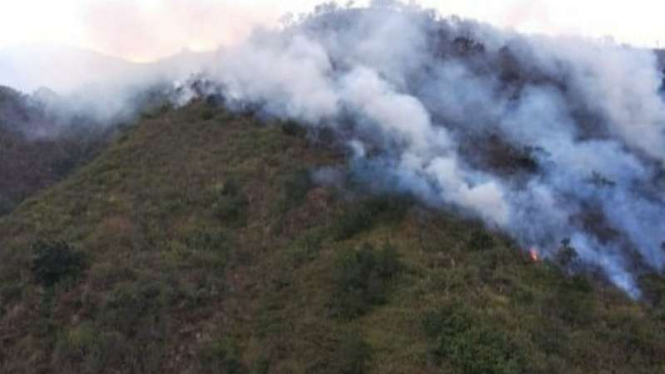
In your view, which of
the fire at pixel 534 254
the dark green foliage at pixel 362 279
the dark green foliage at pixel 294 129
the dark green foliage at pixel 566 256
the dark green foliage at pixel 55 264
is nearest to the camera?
the dark green foliage at pixel 362 279

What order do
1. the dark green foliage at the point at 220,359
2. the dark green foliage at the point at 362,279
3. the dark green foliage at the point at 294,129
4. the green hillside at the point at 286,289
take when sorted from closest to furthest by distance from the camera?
the green hillside at the point at 286,289 < the dark green foliage at the point at 220,359 < the dark green foliage at the point at 362,279 < the dark green foliage at the point at 294,129

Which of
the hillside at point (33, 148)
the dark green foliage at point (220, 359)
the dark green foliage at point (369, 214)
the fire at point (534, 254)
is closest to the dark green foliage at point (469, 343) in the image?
the fire at point (534, 254)

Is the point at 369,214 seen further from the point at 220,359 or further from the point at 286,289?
the point at 220,359

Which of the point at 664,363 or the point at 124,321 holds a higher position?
the point at 664,363

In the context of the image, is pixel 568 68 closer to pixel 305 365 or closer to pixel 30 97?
pixel 305 365

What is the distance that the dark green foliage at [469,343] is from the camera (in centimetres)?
2406

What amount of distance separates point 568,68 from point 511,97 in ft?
14.3

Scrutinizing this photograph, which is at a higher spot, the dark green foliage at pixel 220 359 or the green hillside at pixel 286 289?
the green hillside at pixel 286 289

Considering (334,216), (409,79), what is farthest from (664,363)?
(409,79)

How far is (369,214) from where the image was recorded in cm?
3234

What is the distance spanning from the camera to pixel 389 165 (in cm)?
3478

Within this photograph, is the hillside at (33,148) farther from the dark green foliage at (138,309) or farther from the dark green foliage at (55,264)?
the dark green foliage at (138,309)

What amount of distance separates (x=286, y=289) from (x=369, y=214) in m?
4.17

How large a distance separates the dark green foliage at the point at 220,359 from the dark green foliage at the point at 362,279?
3.32 metres
